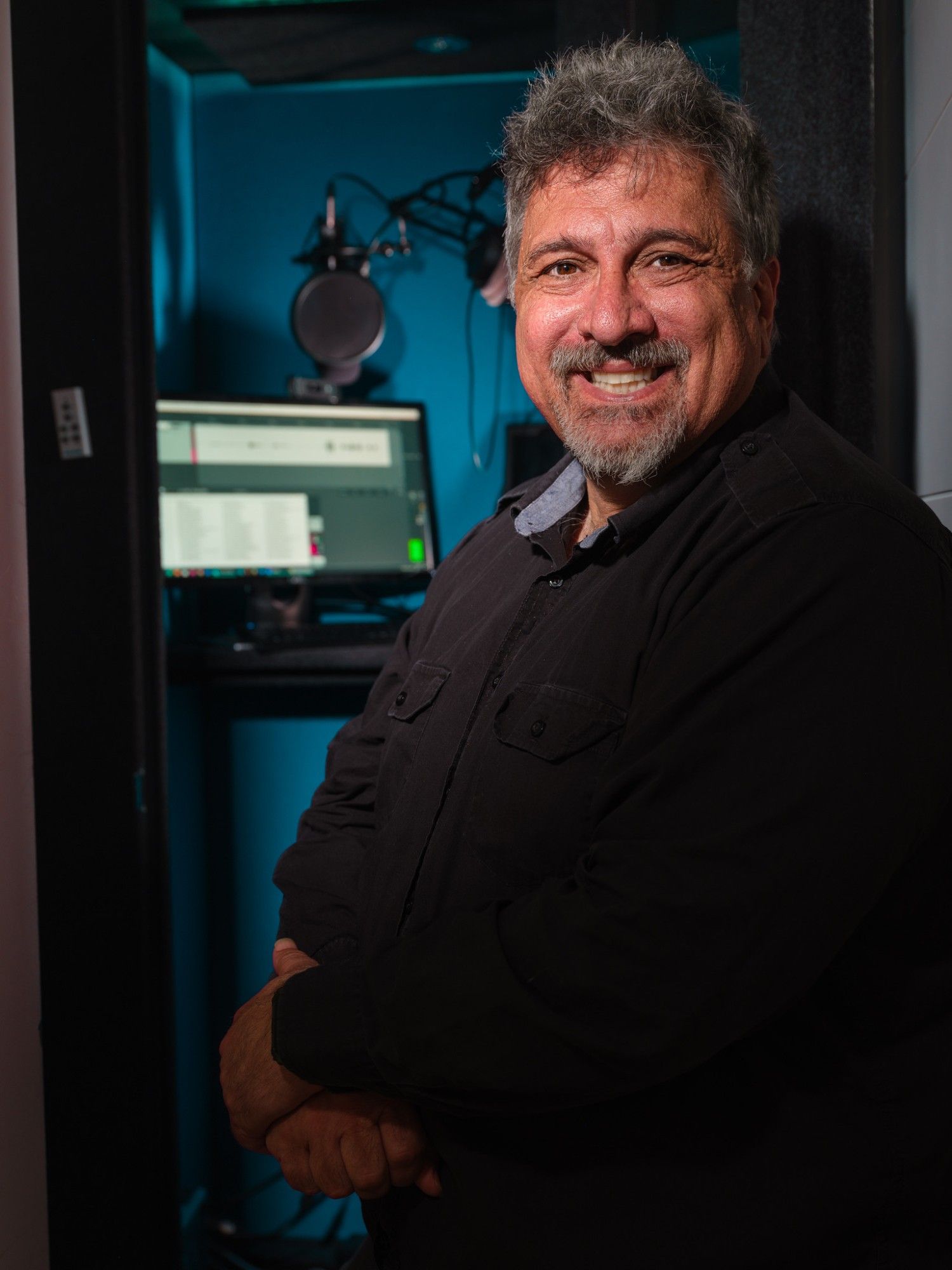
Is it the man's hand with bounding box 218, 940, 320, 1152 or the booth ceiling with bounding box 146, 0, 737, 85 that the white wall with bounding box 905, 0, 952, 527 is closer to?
the man's hand with bounding box 218, 940, 320, 1152

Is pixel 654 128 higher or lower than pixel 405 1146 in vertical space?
higher

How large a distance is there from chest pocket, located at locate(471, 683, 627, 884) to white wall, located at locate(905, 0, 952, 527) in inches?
19.0

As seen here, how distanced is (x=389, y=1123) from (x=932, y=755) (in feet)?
1.62

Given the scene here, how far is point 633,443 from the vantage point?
2.87ft

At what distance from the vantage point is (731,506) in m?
0.78

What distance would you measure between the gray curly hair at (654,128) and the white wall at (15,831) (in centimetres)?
76

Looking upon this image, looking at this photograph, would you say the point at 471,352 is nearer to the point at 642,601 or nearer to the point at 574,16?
the point at 574,16

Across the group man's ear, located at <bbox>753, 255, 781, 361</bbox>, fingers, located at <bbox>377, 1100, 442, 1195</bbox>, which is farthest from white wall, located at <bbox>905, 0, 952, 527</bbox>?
fingers, located at <bbox>377, 1100, 442, 1195</bbox>

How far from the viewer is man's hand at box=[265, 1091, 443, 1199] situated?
2.63 ft

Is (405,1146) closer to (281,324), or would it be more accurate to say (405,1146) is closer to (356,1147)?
(356,1147)

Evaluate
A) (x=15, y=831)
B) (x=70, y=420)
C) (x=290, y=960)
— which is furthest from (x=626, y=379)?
(x=15, y=831)

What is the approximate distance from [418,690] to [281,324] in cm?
153

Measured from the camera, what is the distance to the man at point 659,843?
2.12ft

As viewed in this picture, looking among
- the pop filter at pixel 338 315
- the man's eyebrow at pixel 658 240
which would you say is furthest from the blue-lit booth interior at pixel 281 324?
the man's eyebrow at pixel 658 240
